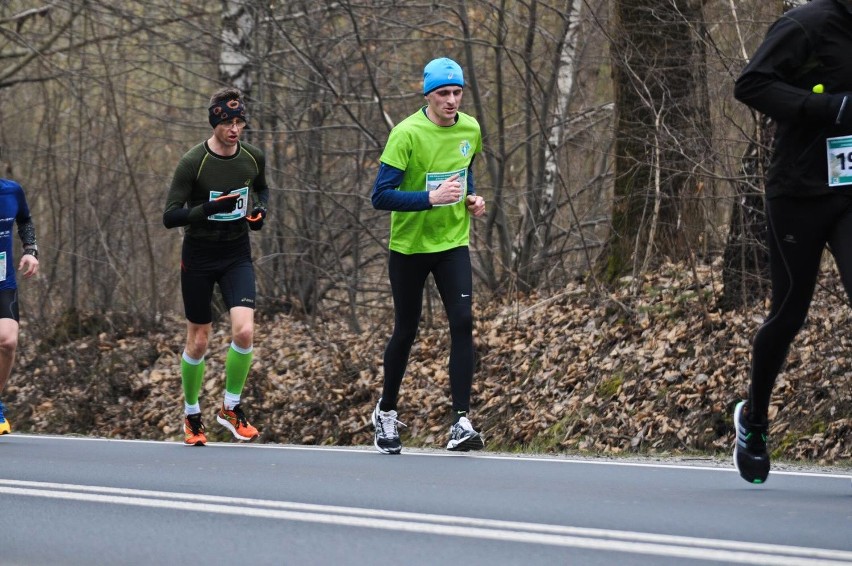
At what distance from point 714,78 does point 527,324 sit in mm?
2991

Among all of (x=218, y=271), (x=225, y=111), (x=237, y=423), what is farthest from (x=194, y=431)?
(x=225, y=111)

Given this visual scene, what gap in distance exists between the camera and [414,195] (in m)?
8.34

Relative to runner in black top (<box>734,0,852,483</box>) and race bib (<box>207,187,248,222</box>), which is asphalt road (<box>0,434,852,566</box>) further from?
race bib (<box>207,187,248,222</box>)

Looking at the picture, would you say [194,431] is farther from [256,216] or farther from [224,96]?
[224,96]

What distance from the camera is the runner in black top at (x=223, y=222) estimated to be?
966 centimetres

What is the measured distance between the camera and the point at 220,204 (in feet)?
31.6

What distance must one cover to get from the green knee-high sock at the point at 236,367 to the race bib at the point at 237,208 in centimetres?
95

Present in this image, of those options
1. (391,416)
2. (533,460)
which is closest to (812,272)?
(533,460)

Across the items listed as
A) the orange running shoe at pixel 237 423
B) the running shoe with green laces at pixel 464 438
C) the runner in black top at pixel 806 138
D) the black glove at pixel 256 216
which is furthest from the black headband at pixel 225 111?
the runner in black top at pixel 806 138

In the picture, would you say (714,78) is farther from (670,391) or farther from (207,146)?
(207,146)

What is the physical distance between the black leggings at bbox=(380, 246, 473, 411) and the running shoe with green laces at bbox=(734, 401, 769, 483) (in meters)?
2.48

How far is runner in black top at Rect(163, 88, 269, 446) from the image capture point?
31.7 ft

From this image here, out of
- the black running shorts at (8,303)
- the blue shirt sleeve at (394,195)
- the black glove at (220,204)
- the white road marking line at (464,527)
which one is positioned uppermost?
the blue shirt sleeve at (394,195)

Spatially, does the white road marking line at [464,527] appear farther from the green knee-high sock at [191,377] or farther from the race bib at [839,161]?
the green knee-high sock at [191,377]
